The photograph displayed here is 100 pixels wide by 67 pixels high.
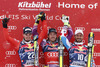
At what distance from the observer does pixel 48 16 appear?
3533 mm

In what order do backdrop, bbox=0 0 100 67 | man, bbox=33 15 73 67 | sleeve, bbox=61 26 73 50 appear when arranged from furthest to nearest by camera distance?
backdrop, bbox=0 0 100 67 → man, bbox=33 15 73 67 → sleeve, bbox=61 26 73 50

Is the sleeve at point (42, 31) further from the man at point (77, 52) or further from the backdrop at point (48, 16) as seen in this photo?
the man at point (77, 52)

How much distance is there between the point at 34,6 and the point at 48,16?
0.40m

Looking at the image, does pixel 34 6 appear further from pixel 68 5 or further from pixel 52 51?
pixel 52 51

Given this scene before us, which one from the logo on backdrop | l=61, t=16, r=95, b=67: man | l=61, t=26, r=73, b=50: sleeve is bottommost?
l=61, t=16, r=95, b=67: man

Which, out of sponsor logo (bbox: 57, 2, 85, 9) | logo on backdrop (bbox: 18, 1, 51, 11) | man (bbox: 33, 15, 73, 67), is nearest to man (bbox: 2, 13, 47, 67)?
man (bbox: 33, 15, 73, 67)

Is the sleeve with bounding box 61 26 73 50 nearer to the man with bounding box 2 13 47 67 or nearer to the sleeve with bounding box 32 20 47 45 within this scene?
the sleeve with bounding box 32 20 47 45

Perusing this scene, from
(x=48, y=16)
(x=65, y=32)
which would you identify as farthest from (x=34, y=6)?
(x=65, y=32)

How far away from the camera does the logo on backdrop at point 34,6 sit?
3.51 metres

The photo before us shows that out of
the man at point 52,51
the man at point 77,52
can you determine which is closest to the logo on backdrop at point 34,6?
the man at point 52,51

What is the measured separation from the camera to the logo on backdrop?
3.51 meters

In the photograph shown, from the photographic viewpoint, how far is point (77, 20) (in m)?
3.53

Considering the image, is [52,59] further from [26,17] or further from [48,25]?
[26,17]

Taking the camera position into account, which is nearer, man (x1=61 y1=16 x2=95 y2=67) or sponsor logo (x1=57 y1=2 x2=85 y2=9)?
man (x1=61 y1=16 x2=95 y2=67)
